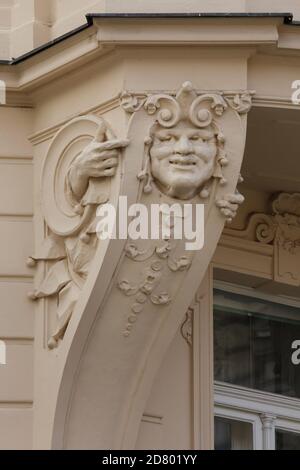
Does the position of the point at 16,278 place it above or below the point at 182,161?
below

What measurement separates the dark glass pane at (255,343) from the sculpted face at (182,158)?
1.40 metres

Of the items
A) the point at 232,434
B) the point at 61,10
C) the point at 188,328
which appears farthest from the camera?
the point at 232,434

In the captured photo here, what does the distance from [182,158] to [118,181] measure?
0.31m

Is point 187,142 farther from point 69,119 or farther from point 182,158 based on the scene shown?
point 69,119

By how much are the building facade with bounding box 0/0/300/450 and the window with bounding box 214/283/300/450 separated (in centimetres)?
47

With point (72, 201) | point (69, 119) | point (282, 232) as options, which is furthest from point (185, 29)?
point (282, 232)

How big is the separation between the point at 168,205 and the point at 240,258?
4.19 ft

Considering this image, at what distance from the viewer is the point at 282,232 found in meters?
10.7

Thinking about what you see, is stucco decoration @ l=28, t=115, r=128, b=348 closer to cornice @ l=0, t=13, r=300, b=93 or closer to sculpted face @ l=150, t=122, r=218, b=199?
sculpted face @ l=150, t=122, r=218, b=199

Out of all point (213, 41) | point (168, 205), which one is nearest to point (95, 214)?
point (168, 205)

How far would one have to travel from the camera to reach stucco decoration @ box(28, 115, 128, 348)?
9.41m

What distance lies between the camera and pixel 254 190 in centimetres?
1059

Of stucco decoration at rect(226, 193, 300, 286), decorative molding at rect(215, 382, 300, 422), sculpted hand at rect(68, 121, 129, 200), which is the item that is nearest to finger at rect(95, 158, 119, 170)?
sculpted hand at rect(68, 121, 129, 200)

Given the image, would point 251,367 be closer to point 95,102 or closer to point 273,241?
point 273,241
